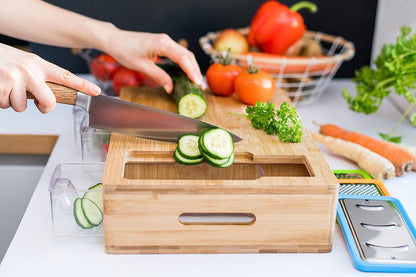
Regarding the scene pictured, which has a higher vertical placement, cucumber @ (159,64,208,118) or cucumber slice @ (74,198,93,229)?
cucumber @ (159,64,208,118)

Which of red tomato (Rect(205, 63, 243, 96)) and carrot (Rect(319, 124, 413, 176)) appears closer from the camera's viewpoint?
carrot (Rect(319, 124, 413, 176))

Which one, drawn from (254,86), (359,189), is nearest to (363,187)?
(359,189)

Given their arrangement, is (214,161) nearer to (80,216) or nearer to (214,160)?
(214,160)

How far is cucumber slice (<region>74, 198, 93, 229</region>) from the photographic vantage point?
935 millimetres

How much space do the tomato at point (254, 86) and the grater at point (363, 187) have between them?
28 cm

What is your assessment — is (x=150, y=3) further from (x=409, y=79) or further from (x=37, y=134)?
(x=409, y=79)

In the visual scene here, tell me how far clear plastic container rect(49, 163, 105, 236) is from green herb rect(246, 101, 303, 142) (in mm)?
351

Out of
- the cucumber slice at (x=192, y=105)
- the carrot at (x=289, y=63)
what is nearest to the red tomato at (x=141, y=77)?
the carrot at (x=289, y=63)

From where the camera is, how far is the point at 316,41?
6.01 feet

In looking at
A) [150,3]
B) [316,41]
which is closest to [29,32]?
[150,3]

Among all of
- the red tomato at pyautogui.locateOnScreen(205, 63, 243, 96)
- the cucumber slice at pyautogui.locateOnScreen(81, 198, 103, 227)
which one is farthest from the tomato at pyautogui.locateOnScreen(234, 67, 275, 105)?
the cucumber slice at pyautogui.locateOnScreen(81, 198, 103, 227)

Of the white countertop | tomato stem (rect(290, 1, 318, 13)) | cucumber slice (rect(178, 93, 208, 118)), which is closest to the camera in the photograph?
the white countertop

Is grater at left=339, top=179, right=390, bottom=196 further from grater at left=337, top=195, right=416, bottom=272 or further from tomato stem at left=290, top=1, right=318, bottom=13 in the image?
tomato stem at left=290, top=1, right=318, bottom=13

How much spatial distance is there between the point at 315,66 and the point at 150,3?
63cm
